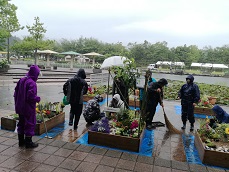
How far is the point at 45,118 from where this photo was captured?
4.68 metres

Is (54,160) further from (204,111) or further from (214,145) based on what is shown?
(204,111)

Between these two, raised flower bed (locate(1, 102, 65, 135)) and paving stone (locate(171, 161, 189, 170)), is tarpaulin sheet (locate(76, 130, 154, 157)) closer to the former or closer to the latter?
paving stone (locate(171, 161, 189, 170))

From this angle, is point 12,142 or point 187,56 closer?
point 12,142

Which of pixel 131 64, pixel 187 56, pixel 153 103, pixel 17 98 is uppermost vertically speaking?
pixel 187 56

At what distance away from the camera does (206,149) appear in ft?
11.3

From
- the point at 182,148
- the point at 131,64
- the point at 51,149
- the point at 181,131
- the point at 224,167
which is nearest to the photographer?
the point at 224,167

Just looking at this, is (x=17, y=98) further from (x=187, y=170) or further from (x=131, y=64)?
(x=187, y=170)

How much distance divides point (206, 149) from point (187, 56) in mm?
47517

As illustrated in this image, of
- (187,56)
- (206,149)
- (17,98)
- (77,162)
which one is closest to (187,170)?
(206,149)

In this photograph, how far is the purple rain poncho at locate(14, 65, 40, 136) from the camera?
11.2 feet

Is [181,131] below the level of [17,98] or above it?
below

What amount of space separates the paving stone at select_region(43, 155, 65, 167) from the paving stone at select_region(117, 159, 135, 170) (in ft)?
3.18

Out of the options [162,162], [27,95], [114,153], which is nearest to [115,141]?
[114,153]

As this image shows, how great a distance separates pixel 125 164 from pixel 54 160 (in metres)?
1.19
